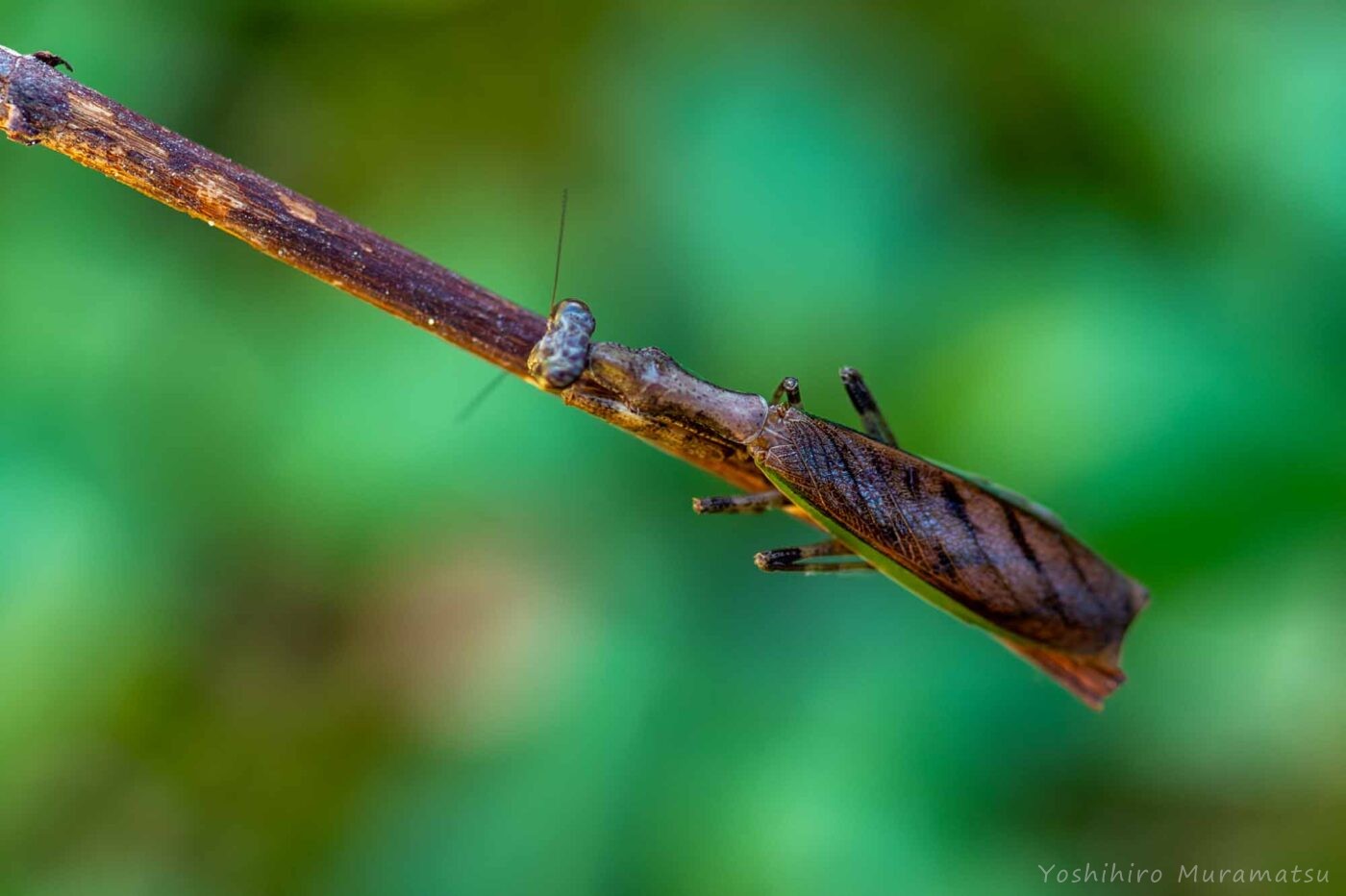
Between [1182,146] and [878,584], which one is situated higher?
[1182,146]

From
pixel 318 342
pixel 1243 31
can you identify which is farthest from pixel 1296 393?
pixel 318 342

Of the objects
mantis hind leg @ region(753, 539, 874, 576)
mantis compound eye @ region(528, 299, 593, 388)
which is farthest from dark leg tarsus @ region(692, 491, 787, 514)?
mantis compound eye @ region(528, 299, 593, 388)

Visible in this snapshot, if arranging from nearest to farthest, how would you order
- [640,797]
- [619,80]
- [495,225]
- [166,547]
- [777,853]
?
[777,853]
[640,797]
[166,547]
[495,225]
[619,80]

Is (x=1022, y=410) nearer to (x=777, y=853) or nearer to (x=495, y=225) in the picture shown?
(x=777, y=853)

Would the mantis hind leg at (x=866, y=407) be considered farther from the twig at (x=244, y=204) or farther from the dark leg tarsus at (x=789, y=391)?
the twig at (x=244, y=204)

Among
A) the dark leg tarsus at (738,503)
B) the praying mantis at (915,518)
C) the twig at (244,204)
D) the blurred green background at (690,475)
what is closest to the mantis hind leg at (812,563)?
the praying mantis at (915,518)

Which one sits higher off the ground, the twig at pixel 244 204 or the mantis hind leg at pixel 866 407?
the mantis hind leg at pixel 866 407
